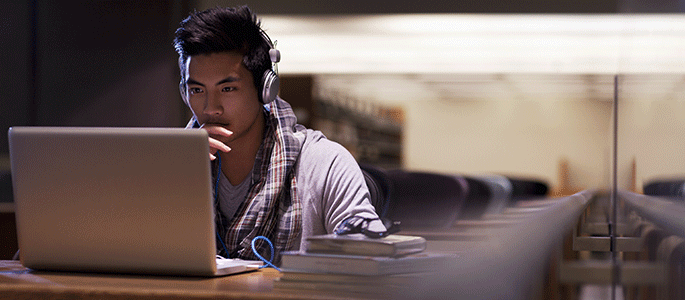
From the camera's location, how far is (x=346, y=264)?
0.84m

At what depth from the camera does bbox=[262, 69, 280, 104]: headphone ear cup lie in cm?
151

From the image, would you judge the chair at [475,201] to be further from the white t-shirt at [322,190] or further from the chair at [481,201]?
the white t-shirt at [322,190]

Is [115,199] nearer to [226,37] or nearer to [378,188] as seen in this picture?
[226,37]

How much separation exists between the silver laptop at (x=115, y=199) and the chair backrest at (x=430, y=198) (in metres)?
1.45

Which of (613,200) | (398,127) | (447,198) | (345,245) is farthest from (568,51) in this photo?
(345,245)

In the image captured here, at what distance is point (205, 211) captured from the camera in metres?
0.88

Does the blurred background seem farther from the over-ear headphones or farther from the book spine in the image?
the book spine

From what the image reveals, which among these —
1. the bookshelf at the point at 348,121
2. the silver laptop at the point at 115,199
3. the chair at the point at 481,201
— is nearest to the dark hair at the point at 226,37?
the silver laptop at the point at 115,199

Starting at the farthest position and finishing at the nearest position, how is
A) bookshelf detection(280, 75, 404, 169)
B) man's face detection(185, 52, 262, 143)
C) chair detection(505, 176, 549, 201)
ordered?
bookshelf detection(280, 75, 404, 169) → chair detection(505, 176, 549, 201) → man's face detection(185, 52, 262, 143)

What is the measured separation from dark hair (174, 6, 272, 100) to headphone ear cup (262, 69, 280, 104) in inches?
1.0

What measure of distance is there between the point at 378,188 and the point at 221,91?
0.47 metres

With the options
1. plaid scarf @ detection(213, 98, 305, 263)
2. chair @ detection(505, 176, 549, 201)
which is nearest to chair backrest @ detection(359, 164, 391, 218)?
plaid scarf @ detection(213, 98, 305, 263)

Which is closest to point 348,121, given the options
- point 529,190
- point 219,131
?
point 529,190

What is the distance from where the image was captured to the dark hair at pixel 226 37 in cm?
151
